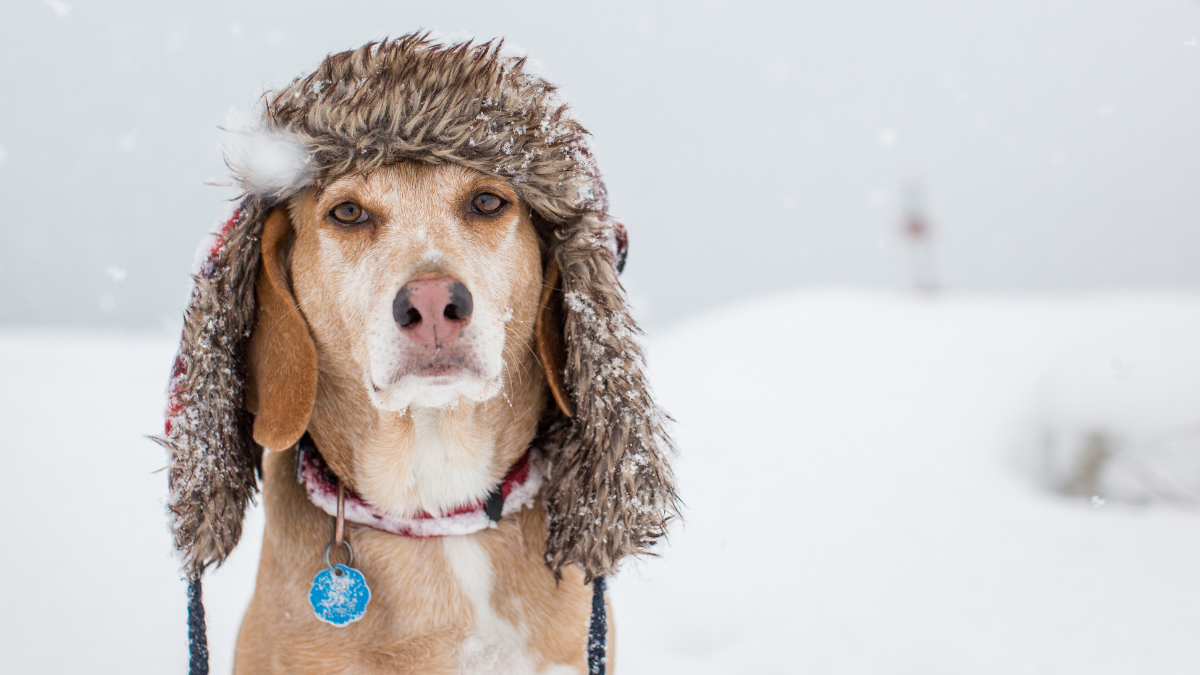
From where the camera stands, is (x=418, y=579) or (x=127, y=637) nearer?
(x=418, y=579)

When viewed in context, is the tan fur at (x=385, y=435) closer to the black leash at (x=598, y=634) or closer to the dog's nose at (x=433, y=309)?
the black leash at (x=598, y=634)

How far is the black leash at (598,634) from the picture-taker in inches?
85.3

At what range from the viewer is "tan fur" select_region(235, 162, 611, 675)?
2.03 meters

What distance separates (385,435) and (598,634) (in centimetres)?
90

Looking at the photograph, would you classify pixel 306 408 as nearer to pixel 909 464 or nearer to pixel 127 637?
pixel 127 637

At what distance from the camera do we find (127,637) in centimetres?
372

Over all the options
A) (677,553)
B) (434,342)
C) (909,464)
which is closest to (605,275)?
(434,342)

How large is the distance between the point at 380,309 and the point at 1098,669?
350cm

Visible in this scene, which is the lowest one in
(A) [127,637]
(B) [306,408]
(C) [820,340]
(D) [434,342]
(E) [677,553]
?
(A) [127,637]

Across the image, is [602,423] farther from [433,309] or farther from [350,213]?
[350,213]

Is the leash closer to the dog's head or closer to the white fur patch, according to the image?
the white fur patch

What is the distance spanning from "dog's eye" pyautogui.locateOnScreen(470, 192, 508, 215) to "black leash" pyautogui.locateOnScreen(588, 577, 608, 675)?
119 centimetres

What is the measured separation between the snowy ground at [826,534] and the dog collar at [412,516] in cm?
50

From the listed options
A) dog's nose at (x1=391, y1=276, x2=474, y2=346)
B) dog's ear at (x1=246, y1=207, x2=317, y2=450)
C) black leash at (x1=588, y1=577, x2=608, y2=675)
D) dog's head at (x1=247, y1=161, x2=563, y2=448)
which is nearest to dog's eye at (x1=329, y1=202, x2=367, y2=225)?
dog's head at (x1=247, y1=161, x2=563, y2=448)
